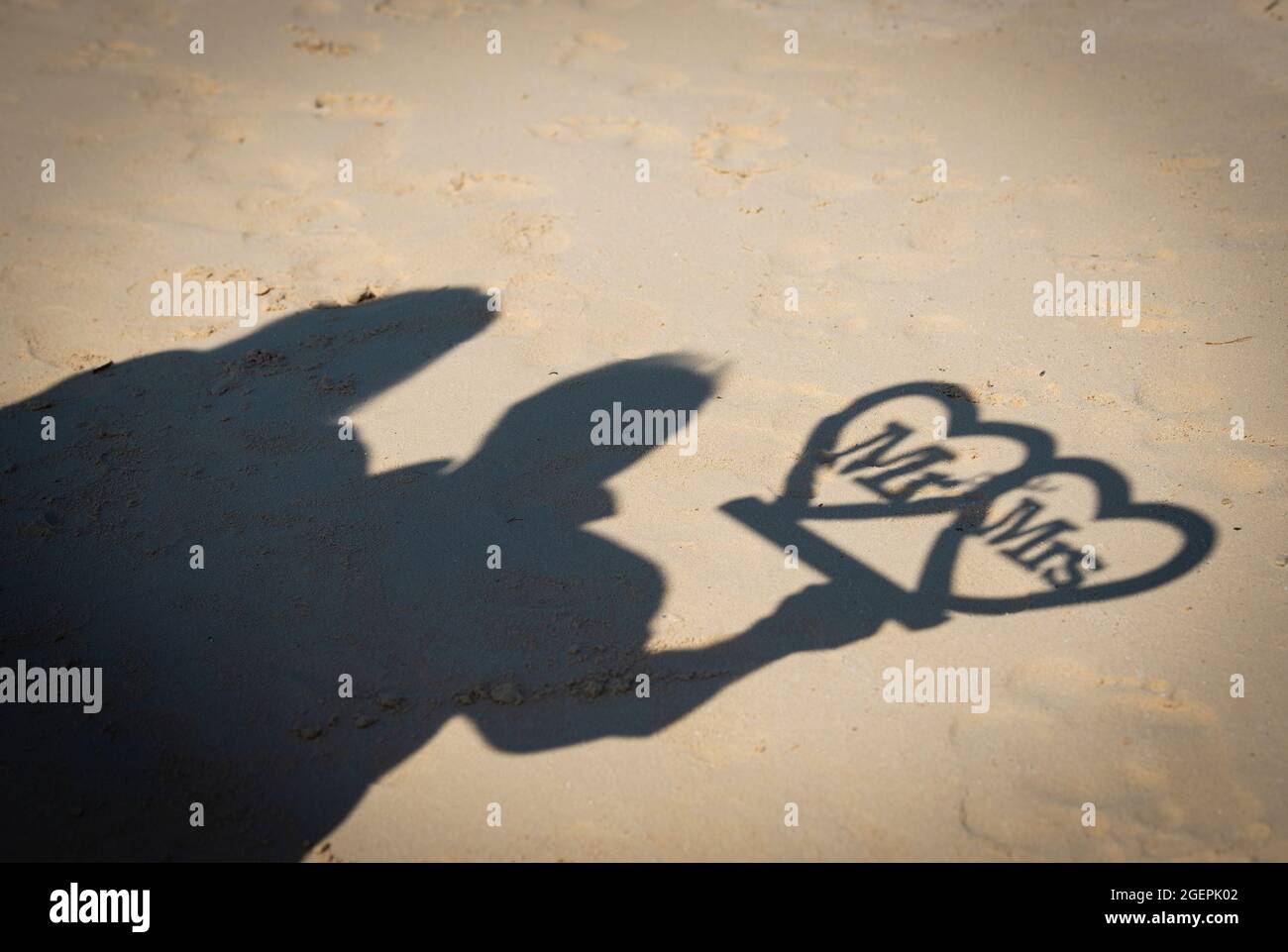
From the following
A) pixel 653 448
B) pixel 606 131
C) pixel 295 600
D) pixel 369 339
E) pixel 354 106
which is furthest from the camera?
pixel 354 106

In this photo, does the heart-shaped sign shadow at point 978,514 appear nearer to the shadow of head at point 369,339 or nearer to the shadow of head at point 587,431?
the shadow of head at point 587,431

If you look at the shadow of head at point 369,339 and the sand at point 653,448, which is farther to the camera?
the shadow of head at point 369,339

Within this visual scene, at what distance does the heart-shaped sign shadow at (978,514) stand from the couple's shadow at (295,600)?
3.2 inches

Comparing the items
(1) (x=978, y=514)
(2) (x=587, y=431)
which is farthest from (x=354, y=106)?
(1) (x=978, y=514)

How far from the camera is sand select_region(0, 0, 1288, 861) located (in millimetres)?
2846

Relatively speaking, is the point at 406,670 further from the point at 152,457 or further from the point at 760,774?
the point at 152,457

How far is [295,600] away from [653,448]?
1.46 meters

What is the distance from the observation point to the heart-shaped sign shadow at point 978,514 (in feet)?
10.9

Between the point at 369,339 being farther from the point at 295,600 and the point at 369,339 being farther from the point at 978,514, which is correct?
the point at 978,514

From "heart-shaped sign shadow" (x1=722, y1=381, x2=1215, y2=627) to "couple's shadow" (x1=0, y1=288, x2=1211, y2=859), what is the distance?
0.27 feet

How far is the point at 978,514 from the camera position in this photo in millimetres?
3559

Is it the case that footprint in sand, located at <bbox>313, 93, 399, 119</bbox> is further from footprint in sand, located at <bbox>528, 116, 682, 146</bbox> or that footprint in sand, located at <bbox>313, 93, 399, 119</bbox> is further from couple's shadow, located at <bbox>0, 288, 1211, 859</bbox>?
couple's shadow, located at <bbox>0, 288, 1211, 859</bbox>

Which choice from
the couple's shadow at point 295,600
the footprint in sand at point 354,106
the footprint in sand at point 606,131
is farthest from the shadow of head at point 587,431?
the footprint in sand at point 354,106
